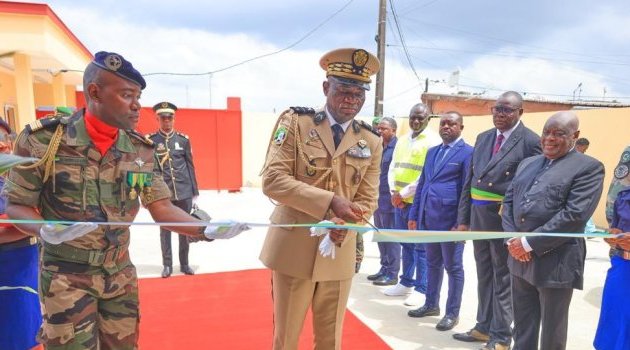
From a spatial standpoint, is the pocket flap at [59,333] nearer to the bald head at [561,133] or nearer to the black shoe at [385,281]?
the bald head at [561,133]

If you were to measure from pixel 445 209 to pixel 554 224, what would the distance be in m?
1.33

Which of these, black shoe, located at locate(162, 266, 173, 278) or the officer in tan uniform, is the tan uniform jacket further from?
black shoe, located at locate(162, 266, 173, 278)

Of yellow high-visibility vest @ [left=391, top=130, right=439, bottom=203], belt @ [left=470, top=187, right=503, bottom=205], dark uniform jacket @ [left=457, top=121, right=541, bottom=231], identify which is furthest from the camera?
yellow high-visibility vest @ [left=391, top=130, right=439, bottom=203]

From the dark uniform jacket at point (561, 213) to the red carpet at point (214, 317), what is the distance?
1.38m

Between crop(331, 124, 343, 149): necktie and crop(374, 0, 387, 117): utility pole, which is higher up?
crop(374, 0, 387, 117): utility pole

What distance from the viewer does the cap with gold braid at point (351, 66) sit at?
85.4 inches

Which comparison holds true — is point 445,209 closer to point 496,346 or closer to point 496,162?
point 496,162

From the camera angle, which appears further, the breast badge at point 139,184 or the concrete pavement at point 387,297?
the concrete pavement at point 387,297

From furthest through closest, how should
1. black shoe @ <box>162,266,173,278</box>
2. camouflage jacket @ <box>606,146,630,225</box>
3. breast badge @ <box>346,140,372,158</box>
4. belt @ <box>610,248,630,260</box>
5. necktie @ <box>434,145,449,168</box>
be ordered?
black shoe @ <box>162,266,173,278</box> < necktie @ <box>434,145,449,168</box> < camouflage jacket @ <box>606,146,630,225</box> < belt @ <box>610,248,630,260</box> < breast badge @ <box>346,140,372,158</box>

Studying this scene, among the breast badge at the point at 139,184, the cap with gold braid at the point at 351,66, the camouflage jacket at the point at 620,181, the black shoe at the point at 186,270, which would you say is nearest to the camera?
the breast badge at the point at 139,184

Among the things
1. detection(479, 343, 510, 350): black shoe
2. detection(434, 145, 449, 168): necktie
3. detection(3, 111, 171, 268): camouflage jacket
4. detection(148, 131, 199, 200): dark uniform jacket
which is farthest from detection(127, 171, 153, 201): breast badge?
detection(148, 131, 199, 200): dark uniform jacket

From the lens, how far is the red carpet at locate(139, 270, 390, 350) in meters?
3.22

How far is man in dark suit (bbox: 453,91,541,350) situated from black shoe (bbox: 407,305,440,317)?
511 millimetres

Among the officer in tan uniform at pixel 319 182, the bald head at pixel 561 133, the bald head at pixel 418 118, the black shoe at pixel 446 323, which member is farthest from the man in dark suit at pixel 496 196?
the officer in tan uniform at pixel 319 182
